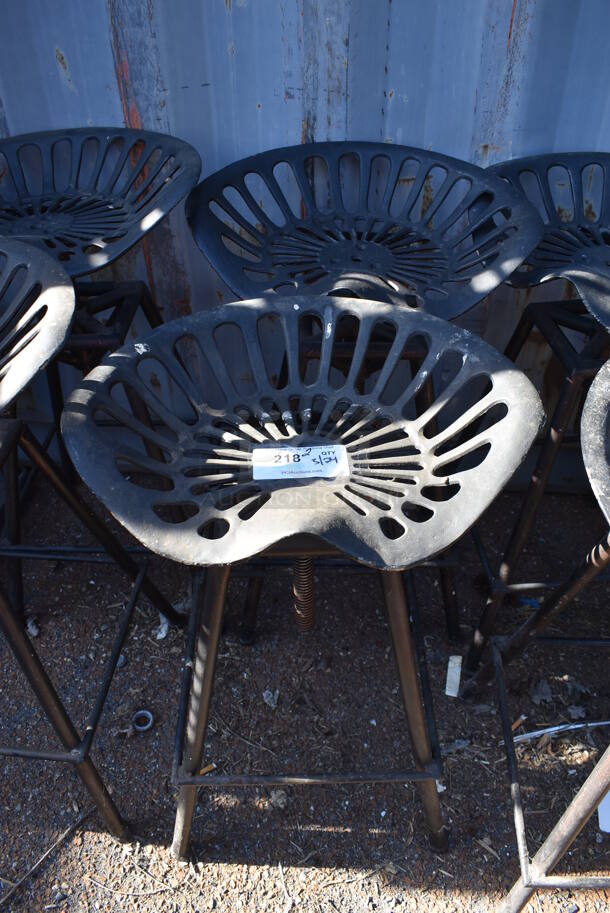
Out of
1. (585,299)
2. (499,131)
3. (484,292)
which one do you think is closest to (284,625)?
(484,292)

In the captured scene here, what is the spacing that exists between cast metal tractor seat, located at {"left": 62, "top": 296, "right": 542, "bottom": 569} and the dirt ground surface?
0.74 m

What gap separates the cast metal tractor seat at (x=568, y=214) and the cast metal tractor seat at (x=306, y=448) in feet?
1.02

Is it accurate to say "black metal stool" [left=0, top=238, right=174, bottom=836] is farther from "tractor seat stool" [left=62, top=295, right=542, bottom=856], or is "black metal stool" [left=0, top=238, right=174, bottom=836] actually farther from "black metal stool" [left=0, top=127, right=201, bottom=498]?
"black metal stool" [left=0, top=127, right=201, bottom=498]

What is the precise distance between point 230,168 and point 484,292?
76 cm

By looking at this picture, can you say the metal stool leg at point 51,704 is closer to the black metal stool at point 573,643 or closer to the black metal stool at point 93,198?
the black metal stool at point 93,198

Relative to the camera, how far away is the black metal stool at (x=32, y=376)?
120 centimetres

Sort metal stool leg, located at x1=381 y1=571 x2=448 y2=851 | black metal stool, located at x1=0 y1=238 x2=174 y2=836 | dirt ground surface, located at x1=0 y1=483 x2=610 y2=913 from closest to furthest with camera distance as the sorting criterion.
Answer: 1. black metal stool, located at x1=0 y1=238 x2=174 y2=836
2. metal stool leg, located at x1=381 y1=571 x2=448 y2=851
3. dirt ground surface, located at x1=0 y1=483 x2=610 y2=913

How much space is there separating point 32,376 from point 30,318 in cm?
25

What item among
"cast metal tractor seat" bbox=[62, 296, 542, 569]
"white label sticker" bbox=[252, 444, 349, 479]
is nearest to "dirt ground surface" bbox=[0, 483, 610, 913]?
"cast metal tractor seat" bbox=[62, 296, 542, 569]

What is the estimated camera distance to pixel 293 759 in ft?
6.23

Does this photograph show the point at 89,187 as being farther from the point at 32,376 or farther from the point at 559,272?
the point at 559,272

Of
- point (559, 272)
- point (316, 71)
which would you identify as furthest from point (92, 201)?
point (559, 272)

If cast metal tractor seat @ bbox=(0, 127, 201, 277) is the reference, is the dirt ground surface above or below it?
below

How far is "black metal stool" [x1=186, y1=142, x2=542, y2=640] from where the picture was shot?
1.66 m
